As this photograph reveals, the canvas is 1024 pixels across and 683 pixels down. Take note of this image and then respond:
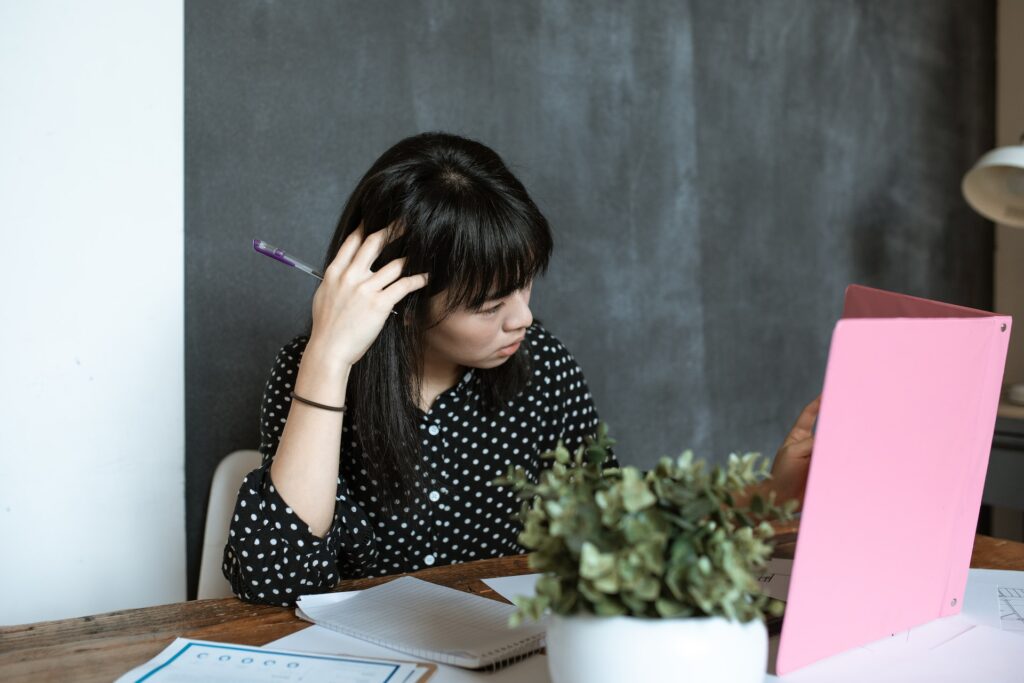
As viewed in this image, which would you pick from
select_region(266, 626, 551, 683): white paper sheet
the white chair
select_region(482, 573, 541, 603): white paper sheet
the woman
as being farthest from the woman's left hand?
the white chair

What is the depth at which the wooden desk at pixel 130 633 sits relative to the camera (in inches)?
31.9

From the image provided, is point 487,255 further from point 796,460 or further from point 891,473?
point 891,473

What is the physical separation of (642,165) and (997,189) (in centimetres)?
82

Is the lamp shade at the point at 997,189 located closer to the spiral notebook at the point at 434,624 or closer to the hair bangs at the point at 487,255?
the hair bangs at the point at 487,255

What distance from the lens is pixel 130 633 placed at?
35.2 inches

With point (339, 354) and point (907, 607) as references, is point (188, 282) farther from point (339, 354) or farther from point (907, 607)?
point (907, 607)

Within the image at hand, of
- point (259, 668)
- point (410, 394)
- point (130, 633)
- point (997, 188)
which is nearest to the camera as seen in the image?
point (259, 668)

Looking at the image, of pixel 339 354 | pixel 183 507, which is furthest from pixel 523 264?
pixel 183 507

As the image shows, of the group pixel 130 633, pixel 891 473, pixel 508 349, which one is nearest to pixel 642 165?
pixel 508 349

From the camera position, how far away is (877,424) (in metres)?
0.76

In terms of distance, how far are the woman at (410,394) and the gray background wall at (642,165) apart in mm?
434

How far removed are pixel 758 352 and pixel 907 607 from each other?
1605mm

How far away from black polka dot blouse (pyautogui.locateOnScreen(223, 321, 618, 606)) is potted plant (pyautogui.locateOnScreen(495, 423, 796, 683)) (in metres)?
0.53

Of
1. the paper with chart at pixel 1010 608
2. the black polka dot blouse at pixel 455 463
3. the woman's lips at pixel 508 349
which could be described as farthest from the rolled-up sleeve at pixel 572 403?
the paper with chart at pixel 1010 608
